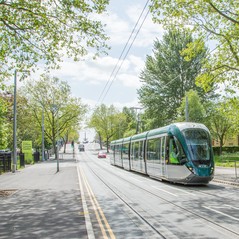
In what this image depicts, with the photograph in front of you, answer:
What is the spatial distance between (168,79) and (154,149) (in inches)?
1356

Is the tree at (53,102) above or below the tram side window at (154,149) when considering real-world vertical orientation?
above

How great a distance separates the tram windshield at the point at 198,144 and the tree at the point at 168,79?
36.7 m

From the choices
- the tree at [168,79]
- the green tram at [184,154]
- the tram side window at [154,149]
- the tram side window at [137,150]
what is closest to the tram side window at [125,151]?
the tram side window at [137,150]

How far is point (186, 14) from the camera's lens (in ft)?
66.2

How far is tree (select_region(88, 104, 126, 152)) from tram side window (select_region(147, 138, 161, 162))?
276 feet

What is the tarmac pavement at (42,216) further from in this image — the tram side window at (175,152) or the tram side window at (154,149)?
the tram side window at (154,149)

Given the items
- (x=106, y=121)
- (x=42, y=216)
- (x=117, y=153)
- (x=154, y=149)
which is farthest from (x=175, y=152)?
(x=106, y=121)

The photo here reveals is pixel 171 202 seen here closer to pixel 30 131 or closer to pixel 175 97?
pixel 175 97

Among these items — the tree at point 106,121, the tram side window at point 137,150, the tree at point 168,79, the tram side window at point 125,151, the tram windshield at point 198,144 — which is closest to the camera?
the tram windshield at point 198,144

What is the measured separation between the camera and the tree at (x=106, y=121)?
108562mm

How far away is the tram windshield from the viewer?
18156mm

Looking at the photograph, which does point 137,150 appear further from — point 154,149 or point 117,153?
point 117,153

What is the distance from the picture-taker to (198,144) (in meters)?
18.5

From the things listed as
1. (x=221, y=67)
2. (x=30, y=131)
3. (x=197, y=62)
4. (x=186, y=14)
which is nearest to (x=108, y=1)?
(x=186, y=14)
